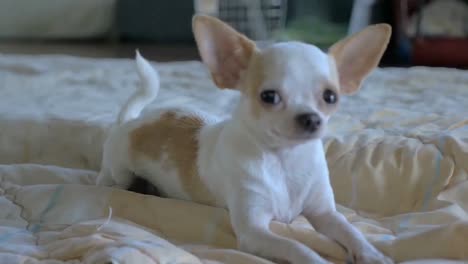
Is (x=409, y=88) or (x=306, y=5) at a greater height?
(x=409, y=88)

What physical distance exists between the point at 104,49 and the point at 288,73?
3.03 metres

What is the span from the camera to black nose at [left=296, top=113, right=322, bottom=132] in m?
0.98

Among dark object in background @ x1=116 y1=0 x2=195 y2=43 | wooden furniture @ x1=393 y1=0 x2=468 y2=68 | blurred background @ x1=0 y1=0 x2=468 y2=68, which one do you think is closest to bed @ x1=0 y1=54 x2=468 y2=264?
wooden furniture @ x1=393 y1=0 x2=468 y2=68

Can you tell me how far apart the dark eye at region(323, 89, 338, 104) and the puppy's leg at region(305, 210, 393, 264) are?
0.62 ft

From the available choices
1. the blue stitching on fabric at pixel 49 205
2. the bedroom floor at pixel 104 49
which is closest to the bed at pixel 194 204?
the blue stitching on fabric at pixel 49 205

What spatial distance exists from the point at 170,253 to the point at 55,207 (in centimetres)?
35

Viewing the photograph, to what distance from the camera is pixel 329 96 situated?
105cm

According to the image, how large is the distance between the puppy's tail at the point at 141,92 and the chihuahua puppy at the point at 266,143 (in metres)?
0.15

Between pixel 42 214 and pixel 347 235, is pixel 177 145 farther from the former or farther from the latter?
pixel 347 235

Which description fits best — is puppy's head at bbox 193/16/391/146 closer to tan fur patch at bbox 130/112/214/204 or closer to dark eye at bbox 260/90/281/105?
dark eye at bbox 260/90/281/105

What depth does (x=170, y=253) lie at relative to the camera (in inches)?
35.6

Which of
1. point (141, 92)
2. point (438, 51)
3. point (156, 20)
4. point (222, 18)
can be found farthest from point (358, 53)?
point (156, 20)

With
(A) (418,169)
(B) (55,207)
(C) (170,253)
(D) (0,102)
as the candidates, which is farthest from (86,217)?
(D) (0,102)

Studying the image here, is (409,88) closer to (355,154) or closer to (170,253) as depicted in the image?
(355,154)
